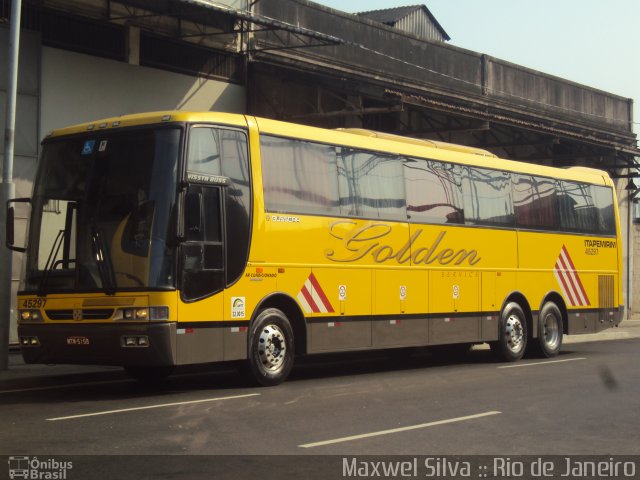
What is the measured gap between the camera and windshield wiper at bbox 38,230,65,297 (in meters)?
13.0

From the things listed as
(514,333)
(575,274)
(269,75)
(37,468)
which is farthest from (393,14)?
(37,468)

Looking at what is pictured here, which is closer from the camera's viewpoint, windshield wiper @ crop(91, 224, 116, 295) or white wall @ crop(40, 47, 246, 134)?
windshield wiper @ crop(91, 224, 116, 295)

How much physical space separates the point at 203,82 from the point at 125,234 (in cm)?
991

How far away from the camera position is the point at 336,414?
10914 millimetres

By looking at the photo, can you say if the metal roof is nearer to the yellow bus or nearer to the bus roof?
the bus roof

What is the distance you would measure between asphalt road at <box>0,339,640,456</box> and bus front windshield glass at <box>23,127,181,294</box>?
1.48 meters

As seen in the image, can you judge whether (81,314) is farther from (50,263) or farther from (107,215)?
(107,215)

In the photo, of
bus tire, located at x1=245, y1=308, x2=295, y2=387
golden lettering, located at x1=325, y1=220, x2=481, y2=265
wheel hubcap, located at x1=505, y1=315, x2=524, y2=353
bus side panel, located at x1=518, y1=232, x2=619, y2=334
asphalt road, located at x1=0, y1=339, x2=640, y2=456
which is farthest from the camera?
bus side panel, located at x1=518, y1=232, x2=619, y2=334

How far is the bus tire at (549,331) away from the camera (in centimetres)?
1972

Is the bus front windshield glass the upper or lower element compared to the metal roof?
lower

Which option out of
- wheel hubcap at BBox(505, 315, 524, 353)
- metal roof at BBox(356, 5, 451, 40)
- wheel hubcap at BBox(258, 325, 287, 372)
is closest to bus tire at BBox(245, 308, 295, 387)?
wheel hubcap at BBox(258, 325, 287, 372)

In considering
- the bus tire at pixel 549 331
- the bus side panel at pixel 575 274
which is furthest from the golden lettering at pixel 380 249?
the bus tire at pixel 549 331

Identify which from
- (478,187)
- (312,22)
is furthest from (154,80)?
(478,187)

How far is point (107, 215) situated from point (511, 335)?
8945mm
